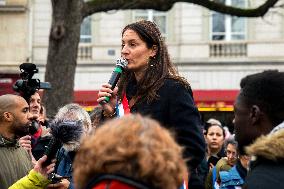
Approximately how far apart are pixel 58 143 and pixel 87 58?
23.1m

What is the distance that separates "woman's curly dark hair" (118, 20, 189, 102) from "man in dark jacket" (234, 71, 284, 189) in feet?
2.13

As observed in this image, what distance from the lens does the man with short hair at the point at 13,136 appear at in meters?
6.03

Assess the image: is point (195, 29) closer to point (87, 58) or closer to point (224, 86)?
point (224, 86)

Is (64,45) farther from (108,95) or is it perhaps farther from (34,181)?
(34,181)

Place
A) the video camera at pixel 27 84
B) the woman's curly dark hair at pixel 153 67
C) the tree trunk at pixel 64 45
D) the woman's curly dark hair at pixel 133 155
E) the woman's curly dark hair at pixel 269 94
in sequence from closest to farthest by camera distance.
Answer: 1. the woman's curly dark hair at pixel 133 155
2. the woman's curly dark hair at pixel 269 94
3. the woman's curly dark hair at pixel 153 67
4. the video camera at pixel 27 84
5. the tree trunk at pixel 64 45

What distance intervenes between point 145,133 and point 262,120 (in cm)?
132

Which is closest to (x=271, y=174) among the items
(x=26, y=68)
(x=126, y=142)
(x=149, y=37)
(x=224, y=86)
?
(x=126, y=142)

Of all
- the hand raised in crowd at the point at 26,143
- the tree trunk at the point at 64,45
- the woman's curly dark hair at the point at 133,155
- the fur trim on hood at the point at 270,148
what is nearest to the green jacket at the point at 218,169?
the hand raised in crowd at the point at 26,143

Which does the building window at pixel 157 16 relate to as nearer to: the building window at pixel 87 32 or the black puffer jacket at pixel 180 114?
the building window at pixel 87 32

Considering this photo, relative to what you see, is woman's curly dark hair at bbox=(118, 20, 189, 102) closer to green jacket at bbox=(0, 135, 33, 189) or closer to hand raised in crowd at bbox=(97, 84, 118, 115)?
hand raised in crowd at bbox=(97, 84, 118, 115)

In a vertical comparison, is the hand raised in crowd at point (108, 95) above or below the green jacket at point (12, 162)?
above

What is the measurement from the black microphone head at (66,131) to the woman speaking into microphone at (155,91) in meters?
0.21

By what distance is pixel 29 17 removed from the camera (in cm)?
2684

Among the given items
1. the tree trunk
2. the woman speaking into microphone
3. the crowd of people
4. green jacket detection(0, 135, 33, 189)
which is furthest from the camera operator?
the tree trunk
